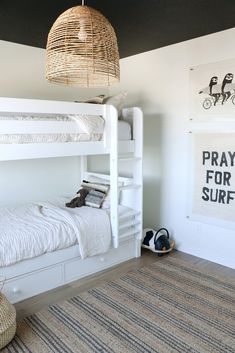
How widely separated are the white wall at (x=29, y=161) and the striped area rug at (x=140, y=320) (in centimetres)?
151

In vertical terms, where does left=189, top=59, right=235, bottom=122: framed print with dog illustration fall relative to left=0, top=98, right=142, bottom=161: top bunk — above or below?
above

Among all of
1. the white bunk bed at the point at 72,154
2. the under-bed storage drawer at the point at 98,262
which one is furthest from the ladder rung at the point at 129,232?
the under-bed storage drawer at the point at 98,262

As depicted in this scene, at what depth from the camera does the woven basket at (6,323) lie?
1832mm

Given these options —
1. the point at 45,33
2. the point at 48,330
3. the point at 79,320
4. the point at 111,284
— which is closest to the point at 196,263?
the point at 111,284

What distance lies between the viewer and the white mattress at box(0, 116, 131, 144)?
231 centimetres

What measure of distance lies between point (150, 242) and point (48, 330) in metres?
1.62

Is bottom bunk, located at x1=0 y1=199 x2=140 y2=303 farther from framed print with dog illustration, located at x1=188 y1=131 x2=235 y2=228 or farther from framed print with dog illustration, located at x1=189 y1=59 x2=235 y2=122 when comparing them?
framed print with dog illustration, located at x1=189 y1=59 x2=235 y2=122

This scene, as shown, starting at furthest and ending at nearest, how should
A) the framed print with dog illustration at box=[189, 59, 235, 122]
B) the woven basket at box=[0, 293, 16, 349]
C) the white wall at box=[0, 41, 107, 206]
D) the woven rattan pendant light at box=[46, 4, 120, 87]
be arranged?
the white wall at box=[0, 41, 107, 206]
the framed print with dog illustration at box=[189, 59, 235, 122]
the woven basket at box=[0, 293, 16, 349]
the woven rattan pendant light at box=[46, 4, 120, 87]

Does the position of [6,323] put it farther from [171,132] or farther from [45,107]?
[171,132]

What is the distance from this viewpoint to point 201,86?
307 centimetres

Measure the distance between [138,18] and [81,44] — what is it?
4.01 feet

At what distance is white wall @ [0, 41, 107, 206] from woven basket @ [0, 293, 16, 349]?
1607 millimetres

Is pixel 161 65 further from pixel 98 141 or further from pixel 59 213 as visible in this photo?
pixel 59 213

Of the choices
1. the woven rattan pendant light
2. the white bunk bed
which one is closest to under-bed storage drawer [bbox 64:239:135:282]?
the white bunk bed
